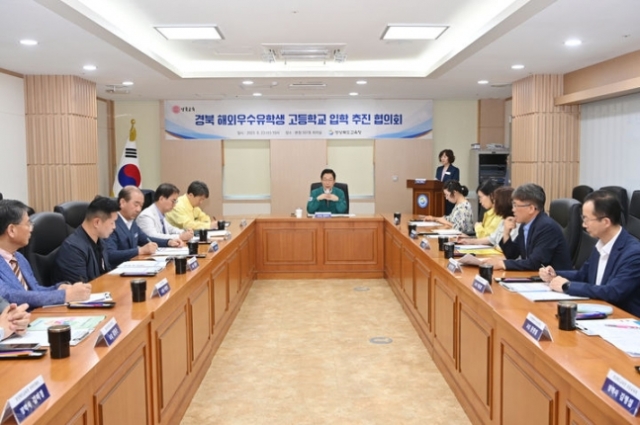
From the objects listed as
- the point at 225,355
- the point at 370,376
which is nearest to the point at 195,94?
the point at 225,355

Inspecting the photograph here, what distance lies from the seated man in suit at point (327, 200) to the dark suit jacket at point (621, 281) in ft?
16.5

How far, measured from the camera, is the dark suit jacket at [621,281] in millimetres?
2777

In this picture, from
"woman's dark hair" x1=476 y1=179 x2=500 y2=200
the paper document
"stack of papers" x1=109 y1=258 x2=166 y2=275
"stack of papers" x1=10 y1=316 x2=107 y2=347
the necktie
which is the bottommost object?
"stack of papers" x1=10 y1=316 x2=107 y2=347

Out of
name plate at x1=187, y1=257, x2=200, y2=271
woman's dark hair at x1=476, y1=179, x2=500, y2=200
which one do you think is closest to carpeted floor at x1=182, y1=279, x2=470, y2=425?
name plate at x1=187, y1=257, x2=200, y2=271

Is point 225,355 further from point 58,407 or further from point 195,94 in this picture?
point 195,94

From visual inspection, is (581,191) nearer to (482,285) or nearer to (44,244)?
(482,285)

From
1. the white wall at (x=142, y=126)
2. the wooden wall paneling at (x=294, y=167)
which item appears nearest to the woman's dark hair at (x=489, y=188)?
the wooden wall paneling at (x=294, y=167)

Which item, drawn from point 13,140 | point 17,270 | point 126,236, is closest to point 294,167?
point 13,140

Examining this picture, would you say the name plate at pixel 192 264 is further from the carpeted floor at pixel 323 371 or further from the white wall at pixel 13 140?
→ the white wall at pixel 13 140

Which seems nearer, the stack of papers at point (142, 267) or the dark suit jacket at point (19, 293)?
the dark suit jacket at point (19, 293)

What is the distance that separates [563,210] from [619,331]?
2.85 m

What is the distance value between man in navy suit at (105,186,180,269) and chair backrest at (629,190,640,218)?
16.2 feet

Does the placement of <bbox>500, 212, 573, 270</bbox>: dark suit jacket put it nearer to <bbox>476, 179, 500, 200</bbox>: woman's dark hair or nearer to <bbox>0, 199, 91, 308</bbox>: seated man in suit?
<bbox>476, 179, 500, 200</bbox>: woman's dark hair

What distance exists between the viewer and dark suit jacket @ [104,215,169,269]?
448 cm
